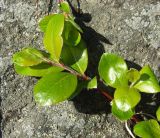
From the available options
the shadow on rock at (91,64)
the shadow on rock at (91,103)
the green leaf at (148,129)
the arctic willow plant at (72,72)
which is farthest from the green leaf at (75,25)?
the green leaf at (148,129)

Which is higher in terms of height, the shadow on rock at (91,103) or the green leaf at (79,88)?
the green leaf at (79,88)

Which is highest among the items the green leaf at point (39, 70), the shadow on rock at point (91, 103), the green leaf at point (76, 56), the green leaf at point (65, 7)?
the green leaf at point (65, 7)

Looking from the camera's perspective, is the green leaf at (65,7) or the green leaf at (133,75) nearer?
the green leaf at (133,75)

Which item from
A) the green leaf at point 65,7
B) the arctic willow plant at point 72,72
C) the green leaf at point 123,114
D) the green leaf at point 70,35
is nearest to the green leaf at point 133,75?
the arctic willow plant at point 72,72

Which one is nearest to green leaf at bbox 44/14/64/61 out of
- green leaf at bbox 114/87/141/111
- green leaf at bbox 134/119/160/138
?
green leaf at bbox 114/87/141/111

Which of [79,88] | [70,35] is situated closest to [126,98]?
[79,88]

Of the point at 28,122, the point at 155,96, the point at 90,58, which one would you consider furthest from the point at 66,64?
the point at 155,96

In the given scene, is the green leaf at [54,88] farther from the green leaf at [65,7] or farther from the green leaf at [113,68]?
the green leaf at [65,7]

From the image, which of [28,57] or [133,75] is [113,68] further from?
[28,57]
